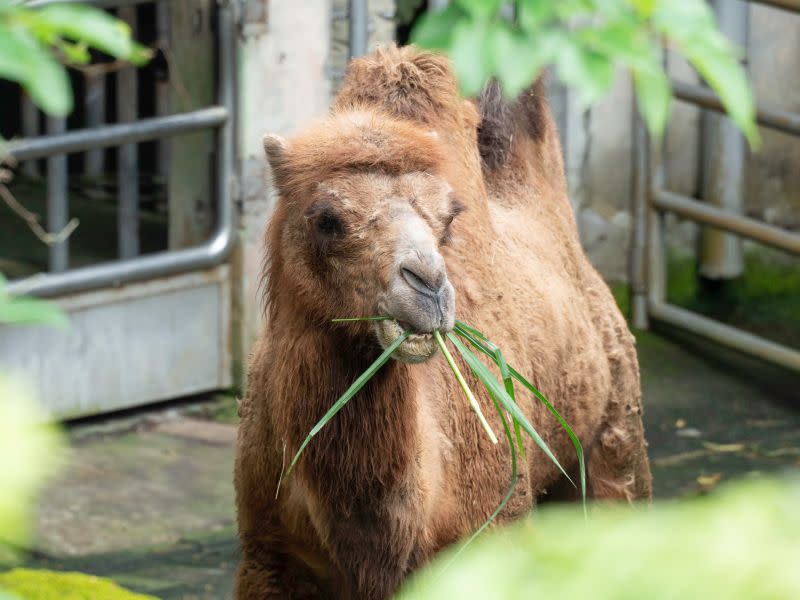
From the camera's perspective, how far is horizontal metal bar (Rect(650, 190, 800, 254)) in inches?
304

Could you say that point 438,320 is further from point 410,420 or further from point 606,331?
point 606,331

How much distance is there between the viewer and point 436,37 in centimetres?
139

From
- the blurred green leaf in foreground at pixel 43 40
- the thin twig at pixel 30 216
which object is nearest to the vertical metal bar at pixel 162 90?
the thin twig at pixel 30 216

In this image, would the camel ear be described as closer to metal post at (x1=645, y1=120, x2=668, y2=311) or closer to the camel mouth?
the camel mouth

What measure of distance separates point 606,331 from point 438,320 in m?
1.99

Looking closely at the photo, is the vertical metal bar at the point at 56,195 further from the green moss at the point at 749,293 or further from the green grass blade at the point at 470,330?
the green moss at the point at 749,293

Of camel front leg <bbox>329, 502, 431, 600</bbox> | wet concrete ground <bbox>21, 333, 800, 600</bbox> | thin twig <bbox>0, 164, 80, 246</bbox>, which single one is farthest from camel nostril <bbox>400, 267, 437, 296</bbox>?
wet concrete ground <bbox>21, 333, 800, 600</bbox>

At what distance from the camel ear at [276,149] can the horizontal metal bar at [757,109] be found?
15.2ft

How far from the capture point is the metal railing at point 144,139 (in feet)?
21.0

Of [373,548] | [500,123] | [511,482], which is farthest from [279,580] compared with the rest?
[500,123]

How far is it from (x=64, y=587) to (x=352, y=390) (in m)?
1.30

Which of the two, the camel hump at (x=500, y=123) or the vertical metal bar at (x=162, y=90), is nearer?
the camel hump at (x=500, y=123)

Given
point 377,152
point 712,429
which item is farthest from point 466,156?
point 712,429

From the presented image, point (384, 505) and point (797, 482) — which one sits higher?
point (797, 482)
